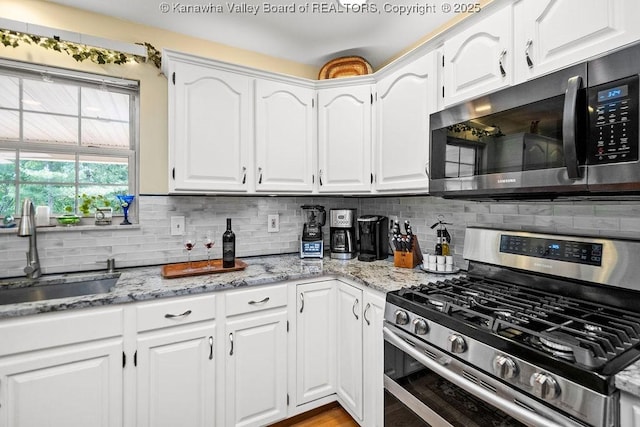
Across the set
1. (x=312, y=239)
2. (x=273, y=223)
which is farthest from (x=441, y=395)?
(x=273, y=223)

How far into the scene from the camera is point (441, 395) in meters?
1.14

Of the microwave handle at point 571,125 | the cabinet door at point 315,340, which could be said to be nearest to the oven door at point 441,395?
the cabinet door at point 315,340

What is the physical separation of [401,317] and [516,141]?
847mm

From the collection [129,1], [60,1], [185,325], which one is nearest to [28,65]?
[60,1]

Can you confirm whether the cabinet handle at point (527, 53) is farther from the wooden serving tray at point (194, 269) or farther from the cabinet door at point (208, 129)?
the wooden serving tray at point (194, 269)

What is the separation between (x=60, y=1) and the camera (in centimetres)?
176

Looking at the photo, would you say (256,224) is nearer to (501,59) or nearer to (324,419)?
(324,419)

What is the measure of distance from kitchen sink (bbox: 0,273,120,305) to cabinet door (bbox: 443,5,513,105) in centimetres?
212

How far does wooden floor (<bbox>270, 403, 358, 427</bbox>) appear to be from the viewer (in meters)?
1.85

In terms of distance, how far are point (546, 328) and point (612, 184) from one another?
0.49 meters

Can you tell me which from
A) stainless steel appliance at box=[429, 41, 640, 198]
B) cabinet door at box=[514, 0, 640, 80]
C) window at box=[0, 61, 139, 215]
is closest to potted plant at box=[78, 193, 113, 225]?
window at box=[0, 61, 139, 215]

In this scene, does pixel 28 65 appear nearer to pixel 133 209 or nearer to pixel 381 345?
pixel 133 209

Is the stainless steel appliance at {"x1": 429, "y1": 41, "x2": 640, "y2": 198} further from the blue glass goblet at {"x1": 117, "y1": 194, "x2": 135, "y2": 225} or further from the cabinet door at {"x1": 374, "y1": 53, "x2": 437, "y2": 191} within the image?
the blue glass goblet at {"x1": 117, "y1": 194, "x2": 135, "y2": 225}

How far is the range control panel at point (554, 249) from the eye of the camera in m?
1.22
